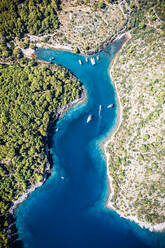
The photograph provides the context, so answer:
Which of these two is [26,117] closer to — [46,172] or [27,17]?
[46,172]

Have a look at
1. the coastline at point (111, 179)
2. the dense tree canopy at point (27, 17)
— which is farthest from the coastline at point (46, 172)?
the dense tree canopy at point (27, 17)

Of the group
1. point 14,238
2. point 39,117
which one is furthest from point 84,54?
point 14,238

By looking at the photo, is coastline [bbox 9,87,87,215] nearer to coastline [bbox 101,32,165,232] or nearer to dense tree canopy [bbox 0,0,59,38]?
coastline [bbox 101,32,165,232]

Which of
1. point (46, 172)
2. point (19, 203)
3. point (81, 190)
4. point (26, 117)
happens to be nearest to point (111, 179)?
point (81, 190)

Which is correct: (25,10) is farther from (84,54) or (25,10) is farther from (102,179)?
(102,179)

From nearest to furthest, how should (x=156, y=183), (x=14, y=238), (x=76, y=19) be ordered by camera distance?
(x=156, y=183), (x=14, y=238), (x=76, y=19)

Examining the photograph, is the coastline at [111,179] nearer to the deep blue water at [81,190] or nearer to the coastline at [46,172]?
the deep blue water at [81,190]

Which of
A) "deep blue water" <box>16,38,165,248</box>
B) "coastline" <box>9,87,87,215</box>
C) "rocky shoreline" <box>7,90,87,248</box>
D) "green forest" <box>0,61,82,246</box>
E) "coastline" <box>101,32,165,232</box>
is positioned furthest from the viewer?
"deep blue water" <box>16,38,165,248</box>

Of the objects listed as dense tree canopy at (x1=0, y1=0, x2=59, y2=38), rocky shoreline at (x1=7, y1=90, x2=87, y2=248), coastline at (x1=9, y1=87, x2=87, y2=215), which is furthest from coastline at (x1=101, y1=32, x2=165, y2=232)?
dense tree canopy at (x1=0, y1=0, x2=59, y2=38)
